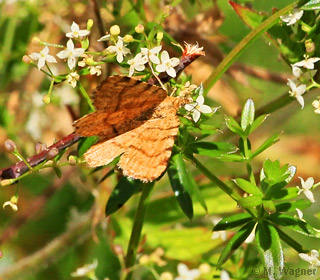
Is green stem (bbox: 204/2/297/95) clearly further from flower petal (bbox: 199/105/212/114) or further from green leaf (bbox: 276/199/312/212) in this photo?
green leaf (bbox: 276/199/312/212)

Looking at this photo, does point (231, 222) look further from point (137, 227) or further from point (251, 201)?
point (137, 227)

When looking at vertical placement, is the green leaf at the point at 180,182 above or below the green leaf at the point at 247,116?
below

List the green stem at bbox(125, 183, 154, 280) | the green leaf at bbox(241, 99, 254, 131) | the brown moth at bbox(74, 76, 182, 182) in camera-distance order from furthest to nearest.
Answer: the green stem at bbox(125, 183, 154, 280), the green leaf at bbox(241, 99, 254, 131), the brown moth at bbox(74, 76, 182, 182)

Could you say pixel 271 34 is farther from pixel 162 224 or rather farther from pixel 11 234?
pixel 11 234

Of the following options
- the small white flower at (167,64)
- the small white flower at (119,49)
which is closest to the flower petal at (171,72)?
the small white flower at (167,64)

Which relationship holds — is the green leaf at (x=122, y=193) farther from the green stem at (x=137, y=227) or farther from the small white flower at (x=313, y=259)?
the small white flower at (x=313, y=259)

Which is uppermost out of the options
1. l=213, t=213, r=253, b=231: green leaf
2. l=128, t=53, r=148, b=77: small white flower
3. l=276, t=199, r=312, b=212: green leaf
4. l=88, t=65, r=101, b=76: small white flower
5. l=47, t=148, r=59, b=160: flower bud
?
l=88, t=65, r=101, b=76: small white flower

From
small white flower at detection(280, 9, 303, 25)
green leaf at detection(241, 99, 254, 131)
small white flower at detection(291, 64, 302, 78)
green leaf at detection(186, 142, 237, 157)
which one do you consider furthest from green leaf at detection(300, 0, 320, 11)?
green leaf at detection(186, 142, 237, 157)

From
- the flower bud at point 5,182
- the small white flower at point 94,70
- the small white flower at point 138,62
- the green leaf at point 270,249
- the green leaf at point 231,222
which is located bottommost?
the green leaf at point 270,249
